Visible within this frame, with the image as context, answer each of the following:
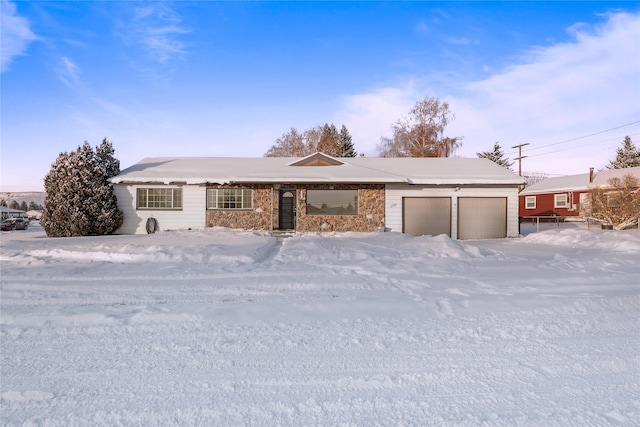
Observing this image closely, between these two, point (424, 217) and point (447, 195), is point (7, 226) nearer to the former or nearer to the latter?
point (424, 217)

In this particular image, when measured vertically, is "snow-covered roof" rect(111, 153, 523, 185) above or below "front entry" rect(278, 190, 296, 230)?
above

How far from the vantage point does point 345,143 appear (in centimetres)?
3881

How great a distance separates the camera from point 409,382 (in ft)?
9.86

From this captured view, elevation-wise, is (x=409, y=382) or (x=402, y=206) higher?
(x=402, y=206)

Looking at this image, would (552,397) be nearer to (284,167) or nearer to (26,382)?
(26,382)

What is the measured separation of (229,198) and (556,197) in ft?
97.9

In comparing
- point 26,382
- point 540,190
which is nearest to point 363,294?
point 26,382

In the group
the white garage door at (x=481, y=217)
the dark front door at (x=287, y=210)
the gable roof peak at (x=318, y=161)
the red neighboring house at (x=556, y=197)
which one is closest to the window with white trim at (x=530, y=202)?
the red neighboring house at (x=556, y=197)

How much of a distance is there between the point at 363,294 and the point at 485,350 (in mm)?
2296

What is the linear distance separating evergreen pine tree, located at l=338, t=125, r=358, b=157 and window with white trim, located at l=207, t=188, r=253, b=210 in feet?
77.9

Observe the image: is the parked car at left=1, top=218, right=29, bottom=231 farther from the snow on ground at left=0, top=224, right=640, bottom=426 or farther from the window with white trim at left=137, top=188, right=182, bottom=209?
the snow on ground at left=0, top=224, right=640, bottom=426

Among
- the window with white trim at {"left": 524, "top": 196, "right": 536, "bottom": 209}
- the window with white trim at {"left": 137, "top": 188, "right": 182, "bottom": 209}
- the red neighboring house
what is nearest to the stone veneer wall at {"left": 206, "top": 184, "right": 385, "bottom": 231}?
the window with white trim at {"left": 137, "top": 188, "right": 182, "bottom": 209}

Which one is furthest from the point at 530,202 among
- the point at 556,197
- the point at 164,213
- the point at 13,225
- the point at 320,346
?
the point at 13,225

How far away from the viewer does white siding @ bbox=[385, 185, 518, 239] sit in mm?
15898
